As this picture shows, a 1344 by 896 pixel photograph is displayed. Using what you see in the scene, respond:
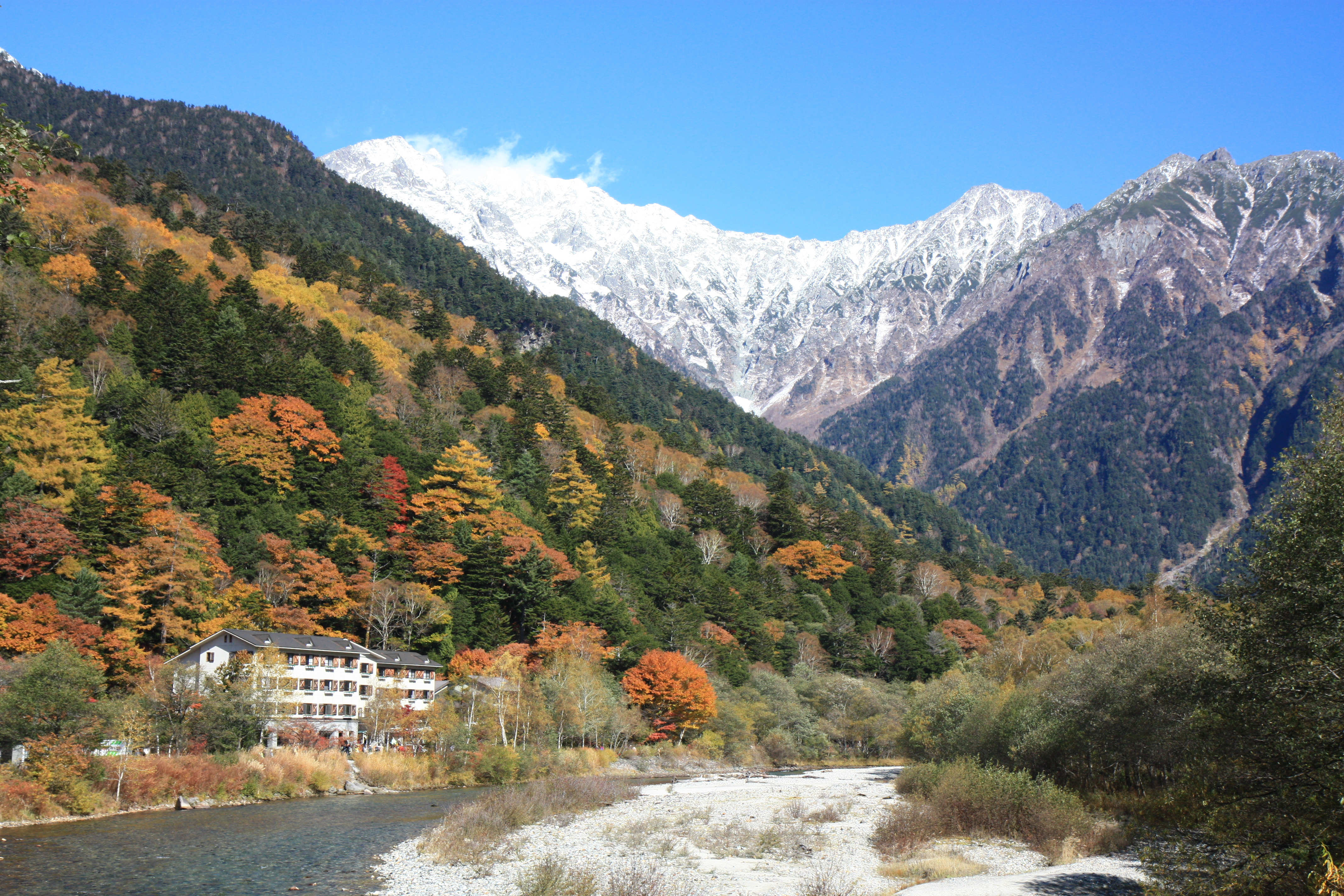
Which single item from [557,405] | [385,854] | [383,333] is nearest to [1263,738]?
[385,854]

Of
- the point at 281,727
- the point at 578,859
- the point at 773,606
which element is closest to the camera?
the point at 578,859

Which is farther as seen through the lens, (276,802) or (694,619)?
(694,619)

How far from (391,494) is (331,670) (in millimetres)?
20335

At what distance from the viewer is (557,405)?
Answer: 111188mm

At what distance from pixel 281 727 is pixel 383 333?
72093mm

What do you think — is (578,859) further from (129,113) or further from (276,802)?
(129,113)

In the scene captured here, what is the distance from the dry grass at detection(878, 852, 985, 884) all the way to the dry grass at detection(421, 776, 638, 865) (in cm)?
1360

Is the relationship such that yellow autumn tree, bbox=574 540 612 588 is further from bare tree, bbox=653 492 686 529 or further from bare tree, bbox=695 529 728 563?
bare tree, bbox=653 492 686 529

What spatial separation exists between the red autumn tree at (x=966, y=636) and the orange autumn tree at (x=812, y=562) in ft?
47.8

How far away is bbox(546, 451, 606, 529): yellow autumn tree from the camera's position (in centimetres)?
9138

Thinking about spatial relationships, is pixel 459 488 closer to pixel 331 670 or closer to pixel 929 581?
pixel 331 670

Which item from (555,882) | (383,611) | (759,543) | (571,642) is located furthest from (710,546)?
(555,882)

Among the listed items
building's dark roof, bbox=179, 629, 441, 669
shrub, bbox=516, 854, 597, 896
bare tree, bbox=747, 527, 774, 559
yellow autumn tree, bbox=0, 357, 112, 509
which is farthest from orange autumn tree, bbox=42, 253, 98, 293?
bare tree, bbox=747, 527, 774, 559

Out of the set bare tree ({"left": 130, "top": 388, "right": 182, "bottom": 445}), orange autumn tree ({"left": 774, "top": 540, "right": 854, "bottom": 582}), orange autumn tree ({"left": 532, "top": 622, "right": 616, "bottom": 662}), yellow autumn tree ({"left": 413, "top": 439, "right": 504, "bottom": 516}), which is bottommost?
orange autumn tree ({"left": 532, "top": 622, "right": 616, "bottom": 662})
